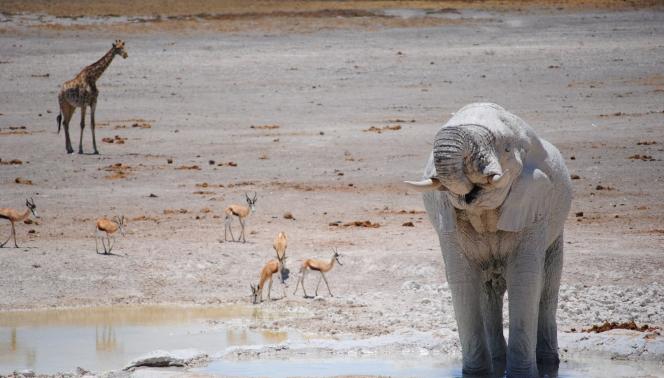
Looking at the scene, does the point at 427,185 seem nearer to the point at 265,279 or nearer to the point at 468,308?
the point at 468,308

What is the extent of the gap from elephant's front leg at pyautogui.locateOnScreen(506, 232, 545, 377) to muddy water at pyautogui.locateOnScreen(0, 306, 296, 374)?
3.43 meters

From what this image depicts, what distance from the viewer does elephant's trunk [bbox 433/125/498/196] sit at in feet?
28.8

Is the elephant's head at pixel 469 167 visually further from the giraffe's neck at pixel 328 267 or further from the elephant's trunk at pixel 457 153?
the giraffe's neck at pixel 328 267

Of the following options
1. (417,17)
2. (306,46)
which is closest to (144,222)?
(306,46)

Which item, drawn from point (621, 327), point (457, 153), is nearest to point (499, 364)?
point (621, 327)

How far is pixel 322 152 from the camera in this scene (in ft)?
81.3

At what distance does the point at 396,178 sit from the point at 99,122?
28.9ft

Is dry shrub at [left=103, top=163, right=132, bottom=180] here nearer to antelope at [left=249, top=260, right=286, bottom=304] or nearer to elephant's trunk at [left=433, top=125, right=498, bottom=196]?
antelope at [left=249, top=260, right=286, bottom=304]

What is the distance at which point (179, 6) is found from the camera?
157ft

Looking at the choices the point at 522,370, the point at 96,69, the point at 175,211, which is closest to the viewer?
the point at 522,370

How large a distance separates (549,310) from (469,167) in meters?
2.51

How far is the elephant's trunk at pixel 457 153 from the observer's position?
8.77m

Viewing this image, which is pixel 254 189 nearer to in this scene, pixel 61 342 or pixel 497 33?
pixel 61 342

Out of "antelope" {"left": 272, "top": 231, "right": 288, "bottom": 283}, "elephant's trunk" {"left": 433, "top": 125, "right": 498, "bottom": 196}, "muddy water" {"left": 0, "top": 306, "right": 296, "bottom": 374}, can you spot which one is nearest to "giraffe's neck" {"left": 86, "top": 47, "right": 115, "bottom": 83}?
"antelope" {"left": 272, "top": 231, "right": 288, "bottom": 283}
